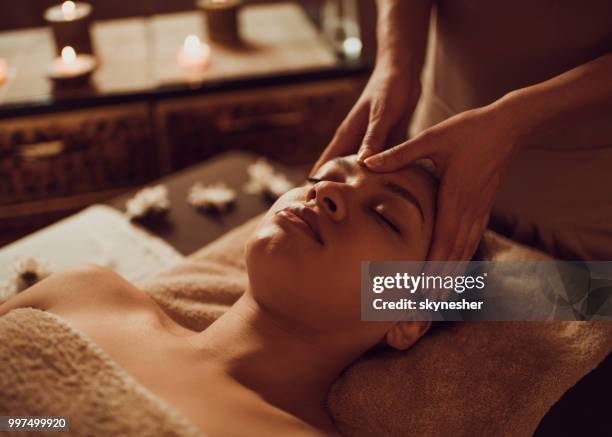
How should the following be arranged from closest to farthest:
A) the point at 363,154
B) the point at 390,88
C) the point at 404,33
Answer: the point at 363,154 → the point at 390,88 → the point at 404,33

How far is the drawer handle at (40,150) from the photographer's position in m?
2.12

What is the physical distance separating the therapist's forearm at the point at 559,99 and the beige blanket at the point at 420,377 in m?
0.29

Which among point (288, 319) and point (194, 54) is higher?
point (194, 54)

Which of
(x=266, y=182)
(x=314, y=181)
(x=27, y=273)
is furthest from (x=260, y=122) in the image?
(x=314, y=181)

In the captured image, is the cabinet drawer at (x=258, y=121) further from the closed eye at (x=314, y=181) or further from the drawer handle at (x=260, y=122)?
the closed eye at (x=314, y=181)

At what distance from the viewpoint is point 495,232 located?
1.34 meters

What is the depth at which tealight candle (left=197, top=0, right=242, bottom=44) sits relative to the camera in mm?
2391

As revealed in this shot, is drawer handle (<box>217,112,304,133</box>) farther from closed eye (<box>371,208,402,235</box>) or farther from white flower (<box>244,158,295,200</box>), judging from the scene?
closed eye (<box>371,208,402,235</box>)

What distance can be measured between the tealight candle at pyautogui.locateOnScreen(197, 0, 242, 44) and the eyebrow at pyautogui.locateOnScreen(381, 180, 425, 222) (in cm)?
162

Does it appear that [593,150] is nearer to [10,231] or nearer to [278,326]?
[278,326]

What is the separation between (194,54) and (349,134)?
3.93 ft

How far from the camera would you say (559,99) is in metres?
0.98

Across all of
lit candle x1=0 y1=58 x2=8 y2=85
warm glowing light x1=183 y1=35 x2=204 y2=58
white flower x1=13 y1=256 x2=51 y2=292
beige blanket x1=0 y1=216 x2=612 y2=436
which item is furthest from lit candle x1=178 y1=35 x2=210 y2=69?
beige blanket x1=0 y1=216 x2=612 y2=436

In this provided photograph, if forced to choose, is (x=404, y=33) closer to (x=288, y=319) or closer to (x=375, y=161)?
(x=375, y=161)
